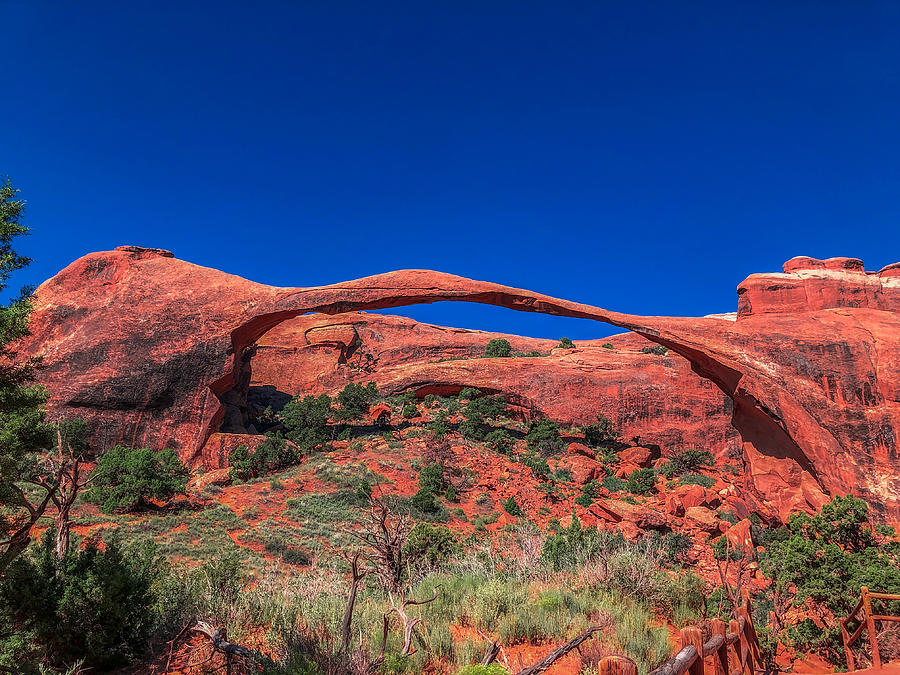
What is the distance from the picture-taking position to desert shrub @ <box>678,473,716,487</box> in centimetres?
2177

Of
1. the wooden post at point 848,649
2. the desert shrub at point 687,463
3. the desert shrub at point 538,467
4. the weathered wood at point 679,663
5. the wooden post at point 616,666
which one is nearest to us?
the wooden post at point 616,666

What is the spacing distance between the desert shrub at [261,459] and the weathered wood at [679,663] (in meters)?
16.5

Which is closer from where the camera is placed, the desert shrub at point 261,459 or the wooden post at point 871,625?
the wooden post at point 871,625

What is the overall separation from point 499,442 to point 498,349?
16600 mm

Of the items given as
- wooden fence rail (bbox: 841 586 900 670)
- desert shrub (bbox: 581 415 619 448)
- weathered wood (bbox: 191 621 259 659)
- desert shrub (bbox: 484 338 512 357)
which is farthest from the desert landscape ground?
desert shrub (bbox: 484 338 512 357)

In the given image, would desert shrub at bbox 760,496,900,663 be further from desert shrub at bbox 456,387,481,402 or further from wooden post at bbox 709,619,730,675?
desert shrub at bbox 456,387,481,402

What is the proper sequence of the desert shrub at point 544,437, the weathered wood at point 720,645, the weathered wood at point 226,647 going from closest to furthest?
the weathered wood at point 720,645 → the weathered wood at point 226,647 → the desert shrub at point 544,437

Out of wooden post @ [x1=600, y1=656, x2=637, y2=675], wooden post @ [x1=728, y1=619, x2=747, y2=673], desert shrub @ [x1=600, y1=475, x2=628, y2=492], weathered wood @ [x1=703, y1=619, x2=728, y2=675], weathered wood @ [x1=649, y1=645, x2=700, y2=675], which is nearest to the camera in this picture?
wooden post @ [x1=600, y1=656, x2=637, y2=675]

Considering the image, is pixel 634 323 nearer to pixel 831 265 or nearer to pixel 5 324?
pixel 831 265

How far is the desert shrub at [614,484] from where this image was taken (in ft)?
67.8

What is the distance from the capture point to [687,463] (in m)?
24.9

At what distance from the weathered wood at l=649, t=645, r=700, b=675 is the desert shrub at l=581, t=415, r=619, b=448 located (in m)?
24.7

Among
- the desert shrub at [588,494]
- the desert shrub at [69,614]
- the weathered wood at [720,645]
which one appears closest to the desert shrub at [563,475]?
the desert shrub at [588,494]

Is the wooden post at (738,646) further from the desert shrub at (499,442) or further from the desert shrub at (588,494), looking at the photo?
the desert shrub at (499,442)
